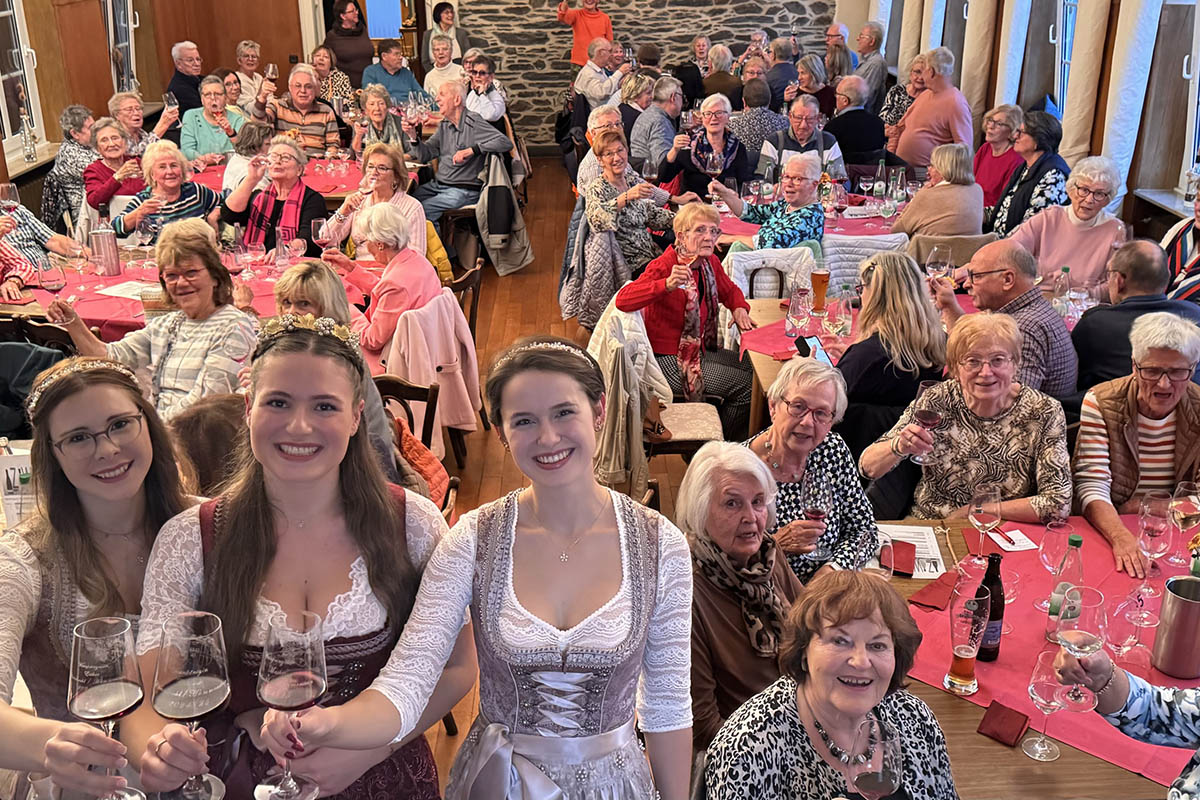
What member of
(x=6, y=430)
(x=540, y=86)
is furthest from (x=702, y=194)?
(x=540, y=86)

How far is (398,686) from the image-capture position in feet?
5.89

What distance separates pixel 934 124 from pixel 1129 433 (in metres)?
5.66

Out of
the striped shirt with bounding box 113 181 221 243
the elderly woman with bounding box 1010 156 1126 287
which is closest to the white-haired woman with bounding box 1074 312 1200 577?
the elderly woman with bounding box 1010 156 1126 287

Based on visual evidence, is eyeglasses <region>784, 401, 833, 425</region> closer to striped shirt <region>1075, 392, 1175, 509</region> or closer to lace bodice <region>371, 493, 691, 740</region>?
striped shirt <region>1075, 392, 1175, 509</region>

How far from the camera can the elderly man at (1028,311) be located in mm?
4160

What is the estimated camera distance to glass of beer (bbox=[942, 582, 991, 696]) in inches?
98.4

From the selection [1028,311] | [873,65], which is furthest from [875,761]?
[873,65]

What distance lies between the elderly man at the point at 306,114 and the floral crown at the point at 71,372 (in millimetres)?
6253

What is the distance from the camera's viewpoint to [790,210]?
5.85 m

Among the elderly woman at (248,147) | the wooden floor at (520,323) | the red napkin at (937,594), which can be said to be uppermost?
the elderly woman at (248,147)

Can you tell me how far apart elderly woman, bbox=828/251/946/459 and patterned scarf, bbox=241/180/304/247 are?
3204mm

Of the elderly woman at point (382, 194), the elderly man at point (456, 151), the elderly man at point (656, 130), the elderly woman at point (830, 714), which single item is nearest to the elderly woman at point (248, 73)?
the elderly man at point (456, 151)

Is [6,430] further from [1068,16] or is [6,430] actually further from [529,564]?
[1068,16]

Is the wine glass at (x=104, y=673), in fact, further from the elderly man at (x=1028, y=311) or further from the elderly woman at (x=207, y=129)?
the elderly woman at (x=207, y=129)
